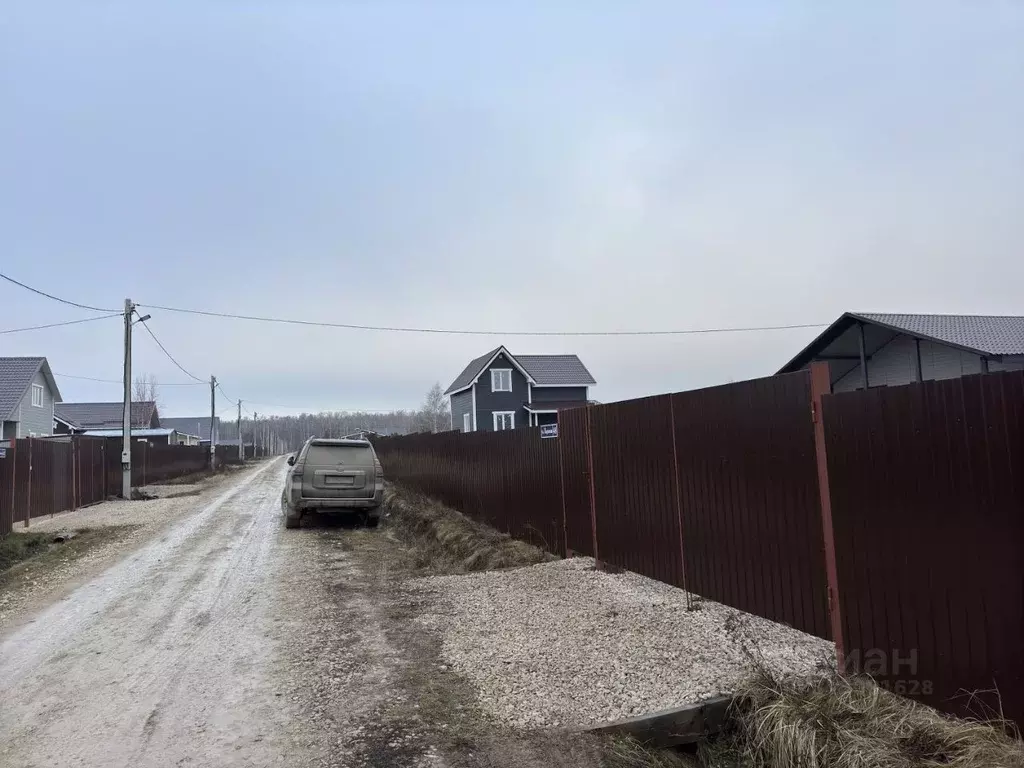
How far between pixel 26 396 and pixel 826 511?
3696 cm

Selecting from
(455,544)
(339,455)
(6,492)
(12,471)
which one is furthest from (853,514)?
(12,471)

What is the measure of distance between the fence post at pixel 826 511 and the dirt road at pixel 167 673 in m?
3.03

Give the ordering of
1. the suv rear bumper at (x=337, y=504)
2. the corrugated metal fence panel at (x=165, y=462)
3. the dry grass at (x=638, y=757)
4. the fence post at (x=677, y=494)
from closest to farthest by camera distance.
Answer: the dry grass at (x=638, y=757), the fence post at (x=677, y=494), the suv rear bumper at (x=337, y=504), the corrugated metal fence panel at (x=165, y=462)

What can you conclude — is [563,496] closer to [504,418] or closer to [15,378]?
[504,418]

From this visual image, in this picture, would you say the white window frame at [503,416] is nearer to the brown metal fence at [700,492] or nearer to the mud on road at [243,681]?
the brown metal fence at [700,492]

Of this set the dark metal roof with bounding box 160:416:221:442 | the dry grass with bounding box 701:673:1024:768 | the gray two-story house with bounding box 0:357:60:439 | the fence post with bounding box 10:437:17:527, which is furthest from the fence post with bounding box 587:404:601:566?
the dark metal roof with bounding box 160:416:221:442

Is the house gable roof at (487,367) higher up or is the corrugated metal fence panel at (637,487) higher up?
the house gable roof at (487,367)

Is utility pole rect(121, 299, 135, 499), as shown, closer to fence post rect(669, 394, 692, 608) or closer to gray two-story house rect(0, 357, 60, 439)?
gray two-story house rect(0, 357, 60, 439)

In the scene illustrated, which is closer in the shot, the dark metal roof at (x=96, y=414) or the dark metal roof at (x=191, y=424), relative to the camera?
the dark metal roof at (x=96, y=414)

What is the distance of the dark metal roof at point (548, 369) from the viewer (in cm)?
3850

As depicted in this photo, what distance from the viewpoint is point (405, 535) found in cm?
1177

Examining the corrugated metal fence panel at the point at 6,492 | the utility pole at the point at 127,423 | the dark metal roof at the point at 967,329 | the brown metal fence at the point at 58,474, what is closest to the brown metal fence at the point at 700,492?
the corrugated metal fence panel at the point at 6,492

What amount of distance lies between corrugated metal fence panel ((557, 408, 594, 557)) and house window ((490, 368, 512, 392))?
95.0ft


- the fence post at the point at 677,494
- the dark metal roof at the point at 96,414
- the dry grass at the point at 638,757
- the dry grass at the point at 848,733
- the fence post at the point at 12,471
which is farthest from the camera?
the dark metal roof at the point at 96,414
